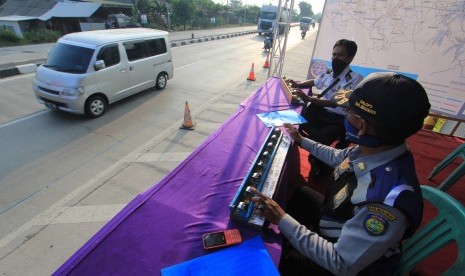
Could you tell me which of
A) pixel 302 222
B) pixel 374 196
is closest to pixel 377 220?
pixel 374 196

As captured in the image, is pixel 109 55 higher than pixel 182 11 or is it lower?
lower

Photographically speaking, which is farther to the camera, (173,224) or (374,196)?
(173,224)

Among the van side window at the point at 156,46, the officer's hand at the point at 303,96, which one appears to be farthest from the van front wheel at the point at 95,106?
the officer's hand at the point at 303,96

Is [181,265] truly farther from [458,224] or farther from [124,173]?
[124,173]

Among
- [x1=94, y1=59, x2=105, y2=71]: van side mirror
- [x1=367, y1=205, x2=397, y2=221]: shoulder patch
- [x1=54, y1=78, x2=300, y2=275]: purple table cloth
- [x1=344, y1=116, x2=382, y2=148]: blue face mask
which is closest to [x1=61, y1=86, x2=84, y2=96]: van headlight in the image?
[x1=94, y1=59, x2=105, y2=71]: van side mirror

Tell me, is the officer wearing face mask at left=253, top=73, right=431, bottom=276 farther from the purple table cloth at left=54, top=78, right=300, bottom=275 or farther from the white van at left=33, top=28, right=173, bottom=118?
the white van at left=33, top=28, right=173, bottom=118

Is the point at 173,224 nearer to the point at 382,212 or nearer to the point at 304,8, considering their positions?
the point at 382,212

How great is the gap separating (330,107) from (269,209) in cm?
231

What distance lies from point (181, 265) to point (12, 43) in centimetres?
1838

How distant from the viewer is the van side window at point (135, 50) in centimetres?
629

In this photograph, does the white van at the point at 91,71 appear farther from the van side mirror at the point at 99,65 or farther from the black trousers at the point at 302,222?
the black trousers at the point at 302,222

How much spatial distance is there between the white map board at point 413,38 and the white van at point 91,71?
4.84 metres

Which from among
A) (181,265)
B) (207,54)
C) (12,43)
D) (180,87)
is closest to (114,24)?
(12,43)

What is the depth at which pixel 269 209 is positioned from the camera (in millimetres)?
1438
